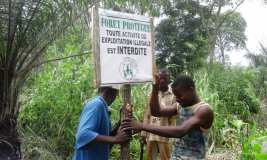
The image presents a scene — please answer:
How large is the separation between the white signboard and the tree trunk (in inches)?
107

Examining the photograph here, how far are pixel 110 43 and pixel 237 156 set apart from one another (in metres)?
4.89

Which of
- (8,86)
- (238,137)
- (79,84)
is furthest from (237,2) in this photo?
(8,86)

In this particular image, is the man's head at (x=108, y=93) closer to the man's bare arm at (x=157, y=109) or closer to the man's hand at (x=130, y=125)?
the man's hand at (x=130, y=125)

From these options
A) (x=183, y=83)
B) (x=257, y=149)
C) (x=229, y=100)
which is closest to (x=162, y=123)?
(x=257, y=149)

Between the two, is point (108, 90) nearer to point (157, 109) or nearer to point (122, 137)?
point (122, 137)

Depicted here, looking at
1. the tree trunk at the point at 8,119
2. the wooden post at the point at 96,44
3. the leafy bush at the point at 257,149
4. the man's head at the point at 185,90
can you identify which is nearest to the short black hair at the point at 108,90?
the wooden post at the point at 96,44

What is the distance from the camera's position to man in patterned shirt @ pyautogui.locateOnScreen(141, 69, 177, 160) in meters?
5.31

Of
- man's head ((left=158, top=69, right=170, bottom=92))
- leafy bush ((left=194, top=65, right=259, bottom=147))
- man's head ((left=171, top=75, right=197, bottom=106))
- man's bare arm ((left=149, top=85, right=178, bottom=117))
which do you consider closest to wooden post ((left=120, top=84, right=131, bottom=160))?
man's head ((left=171, top=75, right=197, bottom=106))

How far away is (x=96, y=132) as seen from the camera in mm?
2939

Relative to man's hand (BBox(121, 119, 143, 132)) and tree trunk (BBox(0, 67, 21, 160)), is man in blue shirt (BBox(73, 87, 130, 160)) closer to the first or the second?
man's hand (BBox(121, 119, 143, 132))

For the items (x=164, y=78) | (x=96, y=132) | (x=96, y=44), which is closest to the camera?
(x=96, y=44)

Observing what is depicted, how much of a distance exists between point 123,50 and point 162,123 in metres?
2.48

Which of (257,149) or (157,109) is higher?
(157,109)

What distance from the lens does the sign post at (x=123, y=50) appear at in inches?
112
